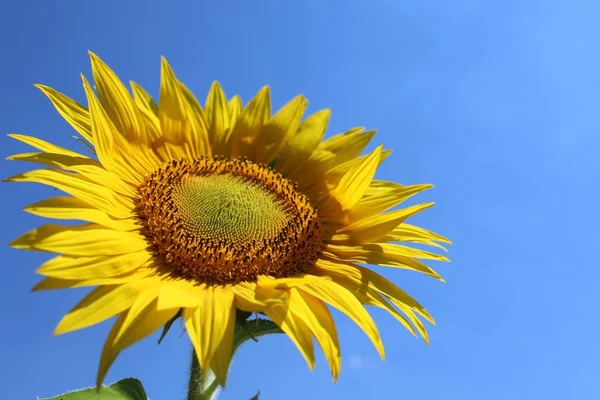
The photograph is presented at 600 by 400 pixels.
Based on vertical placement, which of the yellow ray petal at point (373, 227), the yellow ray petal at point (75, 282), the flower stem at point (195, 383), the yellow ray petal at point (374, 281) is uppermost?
the yellow ray petal at point (373, 227)

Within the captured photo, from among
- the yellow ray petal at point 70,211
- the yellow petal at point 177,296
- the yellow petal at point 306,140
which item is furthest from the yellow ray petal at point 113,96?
the yellow petal at point 177,296

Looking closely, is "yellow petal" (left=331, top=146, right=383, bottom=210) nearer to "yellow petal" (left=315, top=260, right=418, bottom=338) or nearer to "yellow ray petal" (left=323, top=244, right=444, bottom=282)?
"yellow ray petal" (left=323, top=244, right=444, bottom=282)

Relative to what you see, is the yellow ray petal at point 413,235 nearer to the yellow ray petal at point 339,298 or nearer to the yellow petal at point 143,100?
the yellow ray petal at point 339,298

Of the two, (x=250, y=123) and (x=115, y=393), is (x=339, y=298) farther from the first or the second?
(x=250, y=123)

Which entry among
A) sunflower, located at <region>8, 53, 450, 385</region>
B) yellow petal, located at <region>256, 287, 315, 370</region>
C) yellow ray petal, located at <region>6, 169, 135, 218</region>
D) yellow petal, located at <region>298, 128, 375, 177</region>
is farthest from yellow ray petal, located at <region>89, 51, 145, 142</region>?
yellow petal, located at <region>256, 287, 315, 370</region>

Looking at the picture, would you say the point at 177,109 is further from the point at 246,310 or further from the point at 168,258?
the point at 246,310

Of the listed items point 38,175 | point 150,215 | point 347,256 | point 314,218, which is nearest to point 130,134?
point 150,215
